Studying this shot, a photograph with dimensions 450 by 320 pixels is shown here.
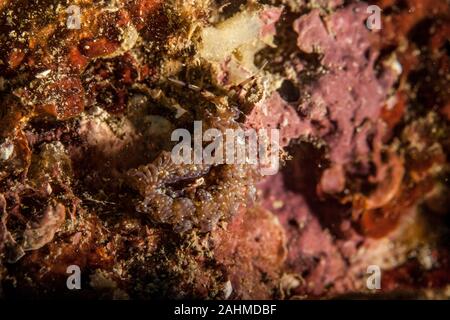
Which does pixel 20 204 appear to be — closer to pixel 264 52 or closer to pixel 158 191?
pixel 158 191

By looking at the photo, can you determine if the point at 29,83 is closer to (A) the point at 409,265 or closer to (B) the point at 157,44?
(B) the point at 157,44

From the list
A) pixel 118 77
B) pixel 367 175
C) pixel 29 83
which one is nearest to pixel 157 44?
pixel 118 77

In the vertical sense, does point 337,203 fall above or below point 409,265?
above

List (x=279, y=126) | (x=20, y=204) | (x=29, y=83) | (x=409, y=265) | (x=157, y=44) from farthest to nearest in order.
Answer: (x=409, y=265) < (x=279, y=126) < (x=157, y=44) < (x=20, y=204) < (x=29, y=83)

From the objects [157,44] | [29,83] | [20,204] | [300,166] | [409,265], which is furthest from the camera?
[409,265]

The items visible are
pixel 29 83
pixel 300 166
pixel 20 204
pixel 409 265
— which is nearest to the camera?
pixel 29 83

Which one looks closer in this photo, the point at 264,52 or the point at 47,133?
the point at 47,133

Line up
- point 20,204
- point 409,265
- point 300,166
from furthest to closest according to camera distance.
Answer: point 409,265 < point 300,166 < point 20,204

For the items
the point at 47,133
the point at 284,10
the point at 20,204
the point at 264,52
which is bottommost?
the point at 20,204
